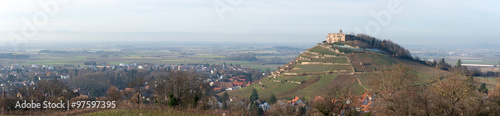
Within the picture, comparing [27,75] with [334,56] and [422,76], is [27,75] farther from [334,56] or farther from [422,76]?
[422,76]

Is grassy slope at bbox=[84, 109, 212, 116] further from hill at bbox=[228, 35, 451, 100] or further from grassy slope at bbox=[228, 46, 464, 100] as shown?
grassy slope at bbox=[228, 46, 464, 100]

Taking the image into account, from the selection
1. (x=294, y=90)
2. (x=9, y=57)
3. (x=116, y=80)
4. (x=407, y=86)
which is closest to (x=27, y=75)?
(x=116, y=80)

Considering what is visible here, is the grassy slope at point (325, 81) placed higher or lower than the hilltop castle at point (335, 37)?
lower

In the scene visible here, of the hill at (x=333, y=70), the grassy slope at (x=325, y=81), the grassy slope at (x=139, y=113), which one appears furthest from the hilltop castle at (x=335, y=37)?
the grassy slope at (x=139, y=113)

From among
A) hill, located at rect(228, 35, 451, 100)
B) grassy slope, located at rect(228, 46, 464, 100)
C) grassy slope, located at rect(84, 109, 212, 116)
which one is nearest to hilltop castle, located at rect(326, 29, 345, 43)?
hill, located at rect(228, 35, 451, 100)

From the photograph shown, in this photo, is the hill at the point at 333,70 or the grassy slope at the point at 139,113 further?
the hill at the point at 333,70

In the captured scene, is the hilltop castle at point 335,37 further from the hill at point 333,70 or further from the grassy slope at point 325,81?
the grassy slope at point 325,81
